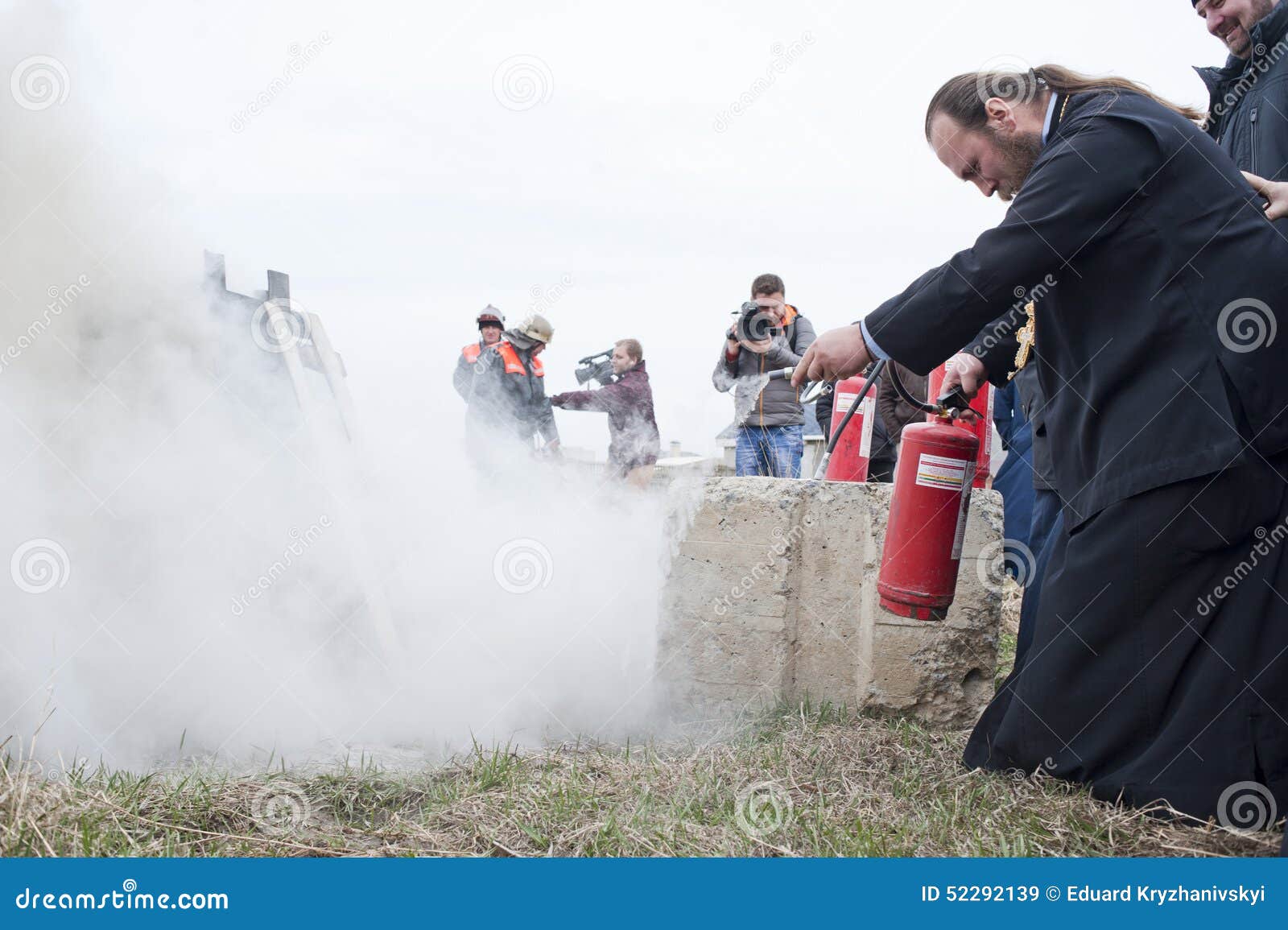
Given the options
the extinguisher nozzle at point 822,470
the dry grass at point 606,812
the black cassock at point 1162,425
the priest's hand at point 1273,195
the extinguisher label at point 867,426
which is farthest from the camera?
the extinguisher label at point 867,426

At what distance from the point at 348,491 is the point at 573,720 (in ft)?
5.70

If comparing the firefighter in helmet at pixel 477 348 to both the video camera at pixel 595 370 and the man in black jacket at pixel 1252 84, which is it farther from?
the man in black jacket at pixel 1252 84

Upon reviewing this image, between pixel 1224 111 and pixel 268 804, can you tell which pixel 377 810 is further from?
pixel 1224 111

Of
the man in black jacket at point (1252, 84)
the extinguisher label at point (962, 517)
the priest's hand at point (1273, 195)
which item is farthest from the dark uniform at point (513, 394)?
the priest's hand at point (1273, 195)

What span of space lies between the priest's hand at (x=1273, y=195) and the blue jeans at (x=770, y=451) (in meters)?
3.94

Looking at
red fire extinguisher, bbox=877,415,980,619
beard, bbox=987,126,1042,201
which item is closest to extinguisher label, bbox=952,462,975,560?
red fire extinguisher, bbox=877,415,980,619

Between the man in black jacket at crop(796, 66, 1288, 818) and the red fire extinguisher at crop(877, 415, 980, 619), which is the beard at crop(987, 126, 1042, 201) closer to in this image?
the man in black jacket at crop(796, 66, 1288, 818)

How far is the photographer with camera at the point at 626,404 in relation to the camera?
7.40m

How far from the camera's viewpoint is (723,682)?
12.5ft

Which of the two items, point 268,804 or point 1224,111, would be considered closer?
point 268,804

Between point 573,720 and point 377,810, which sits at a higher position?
point 377,810

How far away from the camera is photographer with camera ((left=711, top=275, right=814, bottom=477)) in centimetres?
635

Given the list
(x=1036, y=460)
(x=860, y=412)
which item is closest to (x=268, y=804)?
(x=1036, y=460)

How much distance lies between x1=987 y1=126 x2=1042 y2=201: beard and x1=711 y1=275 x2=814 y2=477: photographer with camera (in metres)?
3.52
